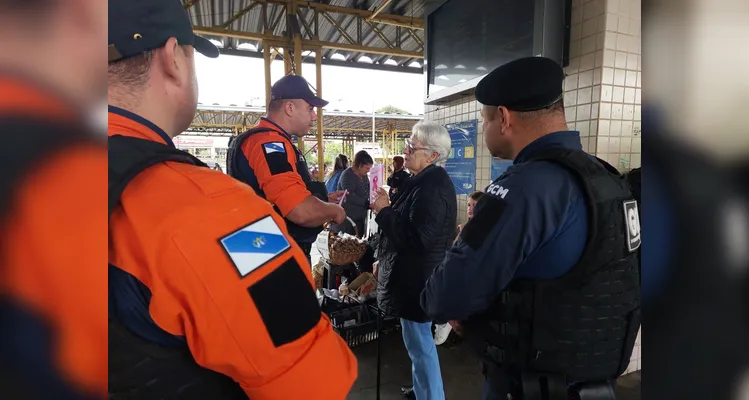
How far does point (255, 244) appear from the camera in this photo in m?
0.64

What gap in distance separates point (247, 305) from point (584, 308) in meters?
1.02

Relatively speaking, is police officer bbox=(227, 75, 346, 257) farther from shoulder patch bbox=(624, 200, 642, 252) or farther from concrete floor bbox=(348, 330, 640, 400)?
concrete floor bbox=(348, 330, 640, 400)

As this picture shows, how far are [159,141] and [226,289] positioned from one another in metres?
0.32

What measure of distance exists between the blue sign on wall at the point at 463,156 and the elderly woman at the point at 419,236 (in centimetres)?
138

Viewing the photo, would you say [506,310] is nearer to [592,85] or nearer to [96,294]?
[96,294]

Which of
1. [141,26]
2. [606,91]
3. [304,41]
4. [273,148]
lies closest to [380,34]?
[304,41]

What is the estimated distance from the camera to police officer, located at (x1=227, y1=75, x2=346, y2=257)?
2.02 m

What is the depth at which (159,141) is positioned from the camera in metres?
0.69

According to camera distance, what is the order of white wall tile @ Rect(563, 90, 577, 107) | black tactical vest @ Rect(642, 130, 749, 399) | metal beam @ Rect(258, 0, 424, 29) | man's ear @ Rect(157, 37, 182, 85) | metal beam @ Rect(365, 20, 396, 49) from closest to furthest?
black tactical vest @ Rect(642, 130, 749, 399), man's ear @ Rect(157, 37, 182, 85), white wall tile @ Rect(563, 90, 577, 107), metal beam @ Rect(258, 0, 424, 29), metal beam @ Rect(365, 20, 396, 49)

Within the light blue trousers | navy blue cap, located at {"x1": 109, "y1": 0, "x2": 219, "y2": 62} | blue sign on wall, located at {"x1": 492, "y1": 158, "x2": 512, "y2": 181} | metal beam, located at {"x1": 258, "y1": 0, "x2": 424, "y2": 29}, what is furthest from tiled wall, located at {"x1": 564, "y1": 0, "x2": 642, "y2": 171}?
metal beam, located at {"x1": 258, "y1": 0, "x2": 424, "y2": 29}

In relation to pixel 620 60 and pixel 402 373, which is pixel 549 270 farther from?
pixel 402 373

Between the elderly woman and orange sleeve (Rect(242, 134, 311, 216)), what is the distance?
0.58m

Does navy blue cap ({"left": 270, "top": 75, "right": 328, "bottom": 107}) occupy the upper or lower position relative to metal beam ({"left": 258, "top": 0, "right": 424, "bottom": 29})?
lower

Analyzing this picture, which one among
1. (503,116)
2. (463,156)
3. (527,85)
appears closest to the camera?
(527,85)
